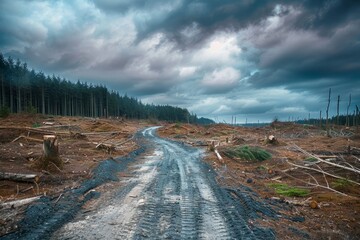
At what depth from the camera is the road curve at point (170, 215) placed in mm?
5176

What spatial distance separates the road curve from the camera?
5.18 m

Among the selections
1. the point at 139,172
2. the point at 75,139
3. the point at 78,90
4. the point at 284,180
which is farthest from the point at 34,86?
the point at 284,180

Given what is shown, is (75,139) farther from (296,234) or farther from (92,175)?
(296,234)

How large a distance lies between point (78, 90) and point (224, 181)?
83209 millimetres

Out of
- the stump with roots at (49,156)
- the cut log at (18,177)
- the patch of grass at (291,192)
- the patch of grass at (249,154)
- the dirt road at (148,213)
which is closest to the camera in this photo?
the dirt road at (148,213)

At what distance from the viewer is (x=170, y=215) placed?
6266mm

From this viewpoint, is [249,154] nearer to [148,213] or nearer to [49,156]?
[148,213]

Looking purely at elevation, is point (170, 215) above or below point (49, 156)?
below

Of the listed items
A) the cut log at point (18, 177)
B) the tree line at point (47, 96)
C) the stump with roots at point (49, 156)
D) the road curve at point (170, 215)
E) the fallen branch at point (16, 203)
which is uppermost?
the tree line at point (47, 96)

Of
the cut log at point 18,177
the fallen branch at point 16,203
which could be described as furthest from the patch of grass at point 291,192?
the cut log at point 18,177

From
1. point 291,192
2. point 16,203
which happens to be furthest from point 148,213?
point 291,192

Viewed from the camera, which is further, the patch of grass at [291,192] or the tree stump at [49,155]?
the tree stump at [49,155]

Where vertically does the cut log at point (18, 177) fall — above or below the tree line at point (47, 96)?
below

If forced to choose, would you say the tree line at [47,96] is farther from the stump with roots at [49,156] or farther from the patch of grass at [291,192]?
the patch of grass at [291,192]
